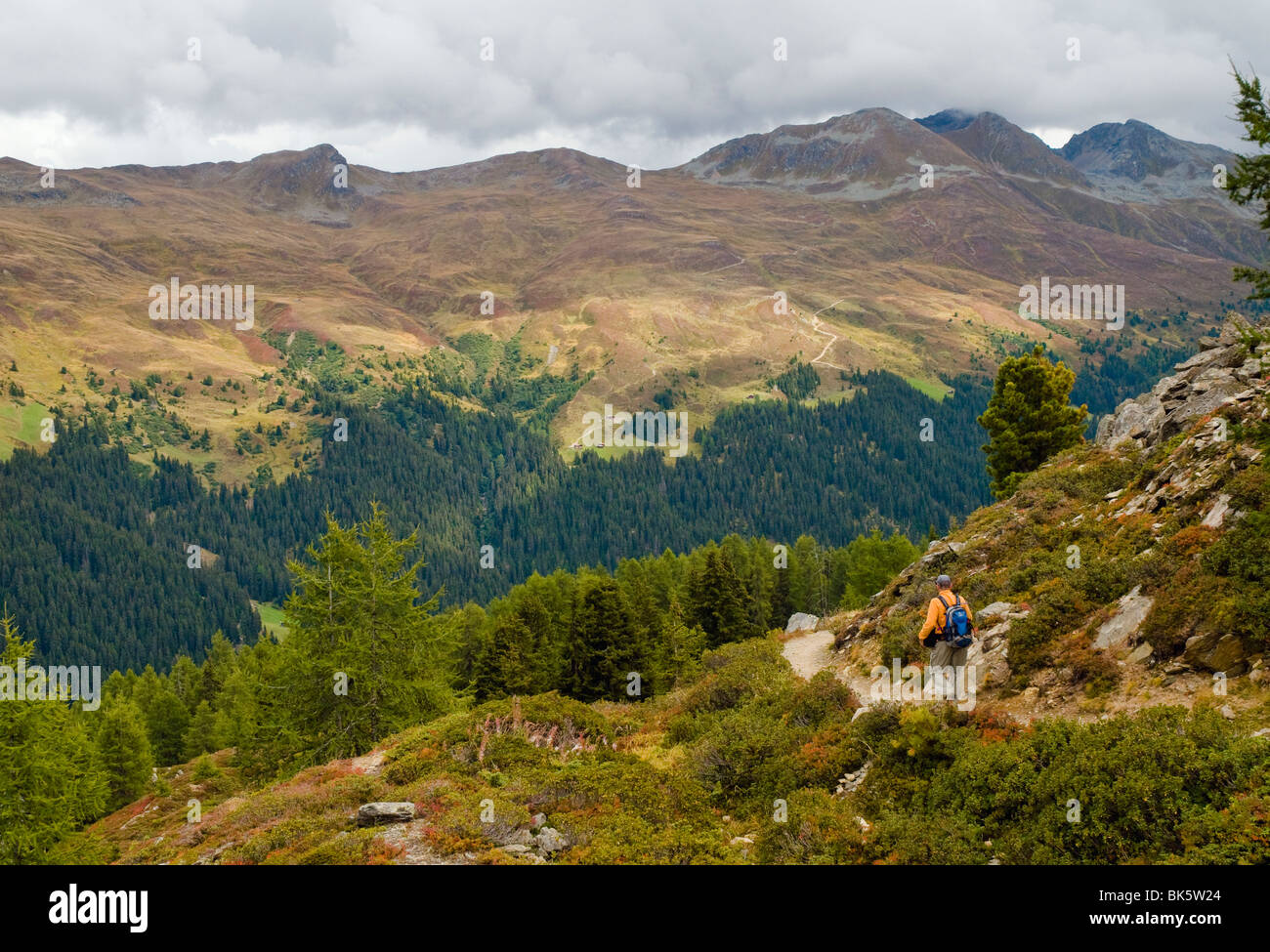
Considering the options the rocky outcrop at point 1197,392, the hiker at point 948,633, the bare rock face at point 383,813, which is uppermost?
the rocky outcrop at point 1197,392

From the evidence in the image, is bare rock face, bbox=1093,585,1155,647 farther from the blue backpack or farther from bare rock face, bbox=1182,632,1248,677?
the blue backpack

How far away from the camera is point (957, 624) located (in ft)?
63.1

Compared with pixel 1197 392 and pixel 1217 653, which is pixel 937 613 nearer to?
pixel 1217 653

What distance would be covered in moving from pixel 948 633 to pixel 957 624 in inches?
14.7

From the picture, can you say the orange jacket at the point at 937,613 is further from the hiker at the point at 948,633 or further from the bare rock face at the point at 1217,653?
the bare rock face at the point at 1217,653

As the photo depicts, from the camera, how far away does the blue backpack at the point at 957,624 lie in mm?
19156

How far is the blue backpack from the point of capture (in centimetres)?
1916

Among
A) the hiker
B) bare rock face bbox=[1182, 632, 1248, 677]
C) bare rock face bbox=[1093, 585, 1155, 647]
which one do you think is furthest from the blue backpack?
bare rock face bbox=[1182, 632, 1248, 677]

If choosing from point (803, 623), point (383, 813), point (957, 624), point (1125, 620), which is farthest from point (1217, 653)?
point (803, 623)

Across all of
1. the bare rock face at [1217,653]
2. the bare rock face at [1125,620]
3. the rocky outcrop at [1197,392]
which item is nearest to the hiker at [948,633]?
the bare rock face at [1125,620]

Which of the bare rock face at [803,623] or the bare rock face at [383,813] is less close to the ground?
the bare rock face at [383,813]

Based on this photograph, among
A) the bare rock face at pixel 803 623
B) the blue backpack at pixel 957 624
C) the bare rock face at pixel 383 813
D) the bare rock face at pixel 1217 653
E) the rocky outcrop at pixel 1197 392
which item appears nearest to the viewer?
the bare rock face at pixel 1217 653

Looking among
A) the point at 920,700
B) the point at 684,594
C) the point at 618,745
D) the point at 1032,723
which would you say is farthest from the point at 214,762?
the point at 1032,723
